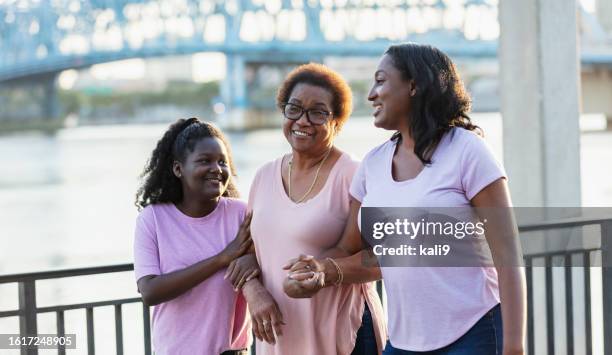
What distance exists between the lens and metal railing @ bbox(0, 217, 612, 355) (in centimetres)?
295

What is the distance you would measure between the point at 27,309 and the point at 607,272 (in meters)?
2.04

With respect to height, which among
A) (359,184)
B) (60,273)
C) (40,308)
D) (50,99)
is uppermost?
(50,99)

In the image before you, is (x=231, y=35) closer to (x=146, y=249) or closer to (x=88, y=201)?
(x=88, y=201)

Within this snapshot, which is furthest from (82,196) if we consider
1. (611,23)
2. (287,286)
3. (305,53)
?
(287,286)

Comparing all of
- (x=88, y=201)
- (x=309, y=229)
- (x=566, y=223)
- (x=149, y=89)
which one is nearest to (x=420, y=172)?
(x=309, y=229)

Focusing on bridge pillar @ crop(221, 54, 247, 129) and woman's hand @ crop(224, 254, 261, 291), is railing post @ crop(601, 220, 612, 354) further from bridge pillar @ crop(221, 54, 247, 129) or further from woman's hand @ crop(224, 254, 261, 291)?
bridge pillar @ crop(221, 54, 247, 129)

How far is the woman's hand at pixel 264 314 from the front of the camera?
8.13 ft

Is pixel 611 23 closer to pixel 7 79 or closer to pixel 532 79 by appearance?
pixel 532 79

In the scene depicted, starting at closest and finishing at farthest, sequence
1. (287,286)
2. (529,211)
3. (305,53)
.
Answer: (287,286) < (529,211) < (305,53)

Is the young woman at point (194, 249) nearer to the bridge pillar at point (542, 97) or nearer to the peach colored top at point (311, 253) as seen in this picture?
the peach colored top at point (311, 253)

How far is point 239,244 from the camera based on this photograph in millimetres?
2594

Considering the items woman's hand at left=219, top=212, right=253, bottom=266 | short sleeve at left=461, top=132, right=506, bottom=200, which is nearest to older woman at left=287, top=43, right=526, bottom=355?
short sleeve at left=461, top=132, right=506, bottom=200

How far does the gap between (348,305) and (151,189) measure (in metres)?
0.65

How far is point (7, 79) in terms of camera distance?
5000cm
